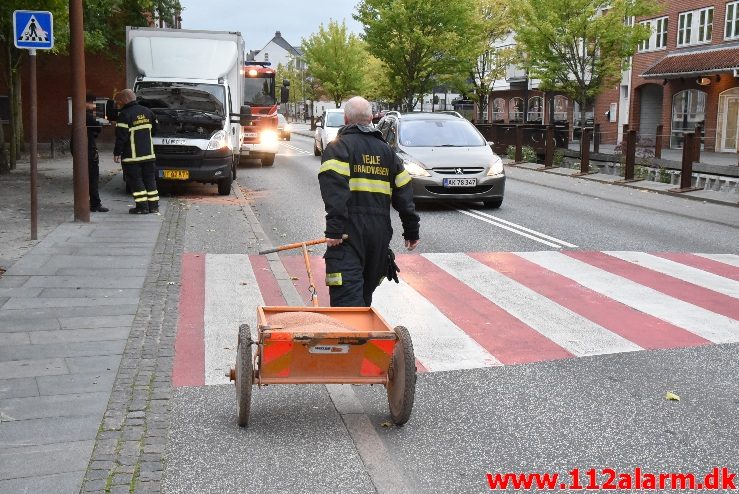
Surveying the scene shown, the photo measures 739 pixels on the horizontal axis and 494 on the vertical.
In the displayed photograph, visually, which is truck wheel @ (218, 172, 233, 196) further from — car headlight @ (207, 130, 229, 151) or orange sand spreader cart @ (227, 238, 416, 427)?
orange sand spreader cart @ (227, 238, 416, 427)

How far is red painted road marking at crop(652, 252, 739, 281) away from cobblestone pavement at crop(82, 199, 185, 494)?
5.88m

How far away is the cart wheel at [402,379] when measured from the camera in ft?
15.6

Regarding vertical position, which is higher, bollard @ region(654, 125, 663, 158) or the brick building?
the brick building

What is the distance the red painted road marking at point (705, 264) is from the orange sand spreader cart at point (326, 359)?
618 centimetres

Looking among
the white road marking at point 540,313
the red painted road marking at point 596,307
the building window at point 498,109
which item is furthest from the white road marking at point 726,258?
the building window at point 498,109

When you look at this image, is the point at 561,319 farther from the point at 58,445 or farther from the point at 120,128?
the point at 120,128

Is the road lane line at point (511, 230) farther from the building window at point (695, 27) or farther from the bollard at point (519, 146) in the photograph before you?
the building window at point (695, 27)

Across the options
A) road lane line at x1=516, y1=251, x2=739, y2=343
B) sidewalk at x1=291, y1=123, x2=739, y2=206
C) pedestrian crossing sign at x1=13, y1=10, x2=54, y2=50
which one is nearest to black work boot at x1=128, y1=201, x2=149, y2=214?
pedestrian crossing sign at x1=13, y1=10, x2=54, y2=50

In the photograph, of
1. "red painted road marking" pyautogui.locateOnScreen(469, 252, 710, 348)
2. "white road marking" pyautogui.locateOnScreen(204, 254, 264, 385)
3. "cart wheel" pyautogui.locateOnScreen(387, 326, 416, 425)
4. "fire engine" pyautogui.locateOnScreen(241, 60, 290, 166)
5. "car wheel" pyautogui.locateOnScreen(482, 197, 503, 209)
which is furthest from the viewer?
"fire engine" pyautogui.locateOnScreen(241, 60, 290, 166)

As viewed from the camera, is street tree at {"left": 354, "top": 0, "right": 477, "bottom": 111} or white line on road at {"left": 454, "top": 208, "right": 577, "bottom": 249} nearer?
white line on road at {"left": 454, "top": 208, "right": 577, "bottom": 249}

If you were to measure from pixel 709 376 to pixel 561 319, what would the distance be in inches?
72.1

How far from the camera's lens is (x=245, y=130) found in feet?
91.8

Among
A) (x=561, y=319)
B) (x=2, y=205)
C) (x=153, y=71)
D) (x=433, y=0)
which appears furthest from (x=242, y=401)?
(x=433, y=0)

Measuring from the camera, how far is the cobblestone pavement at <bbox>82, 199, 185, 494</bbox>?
421cm
